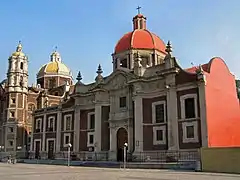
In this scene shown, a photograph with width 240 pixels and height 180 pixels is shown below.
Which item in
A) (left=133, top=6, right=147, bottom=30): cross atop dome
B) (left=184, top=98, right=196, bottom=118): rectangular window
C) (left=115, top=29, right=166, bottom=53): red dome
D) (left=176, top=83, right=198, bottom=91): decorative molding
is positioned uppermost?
(left=133, top=6, right=147, bottom=30): cross atop dome

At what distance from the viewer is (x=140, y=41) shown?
46.7 m

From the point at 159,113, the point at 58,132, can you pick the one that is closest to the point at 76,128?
the point at 58,132

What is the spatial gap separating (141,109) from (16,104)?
3237 centimetres

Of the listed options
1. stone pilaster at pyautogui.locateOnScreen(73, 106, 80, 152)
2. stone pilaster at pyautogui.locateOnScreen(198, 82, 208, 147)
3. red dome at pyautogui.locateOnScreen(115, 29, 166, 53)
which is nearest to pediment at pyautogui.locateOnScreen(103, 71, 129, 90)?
stone pilaster at pyautogui.locateOnScreen(73, 106, 80, 152)

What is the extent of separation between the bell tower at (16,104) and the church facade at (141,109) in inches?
304

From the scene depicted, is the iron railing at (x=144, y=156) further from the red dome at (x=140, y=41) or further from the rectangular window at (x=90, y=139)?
the red dome at (x=140, y=41)

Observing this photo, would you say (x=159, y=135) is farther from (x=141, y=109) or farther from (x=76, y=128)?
(x=76, y=128)

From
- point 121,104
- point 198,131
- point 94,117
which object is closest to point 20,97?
point 94,117

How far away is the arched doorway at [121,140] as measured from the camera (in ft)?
130

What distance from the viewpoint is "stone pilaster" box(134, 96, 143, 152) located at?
36.4m

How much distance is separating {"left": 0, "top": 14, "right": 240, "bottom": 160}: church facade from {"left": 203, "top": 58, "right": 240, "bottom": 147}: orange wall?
102mm

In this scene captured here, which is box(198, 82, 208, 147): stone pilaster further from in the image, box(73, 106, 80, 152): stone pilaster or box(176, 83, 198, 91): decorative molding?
box(73, 106, 80, 152): stone pilaster

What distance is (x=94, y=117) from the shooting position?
43656 mm

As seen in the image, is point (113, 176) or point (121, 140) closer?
point (113, 176)
